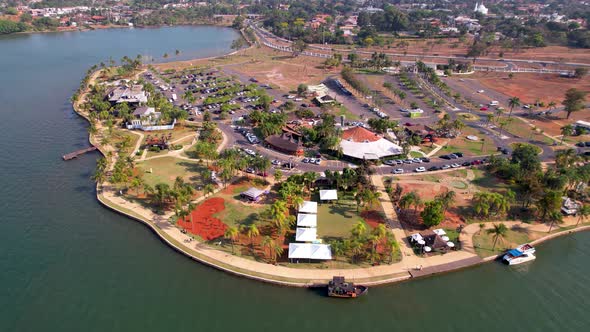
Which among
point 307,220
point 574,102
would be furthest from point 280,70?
point 307,220

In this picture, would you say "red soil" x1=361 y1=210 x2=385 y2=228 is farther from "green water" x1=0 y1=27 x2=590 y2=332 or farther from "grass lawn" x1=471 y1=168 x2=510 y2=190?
"grass lawn" x1=471 y1=168 x2=510 y2=190

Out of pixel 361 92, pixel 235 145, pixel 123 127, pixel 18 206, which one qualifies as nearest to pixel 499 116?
pixel 361 92

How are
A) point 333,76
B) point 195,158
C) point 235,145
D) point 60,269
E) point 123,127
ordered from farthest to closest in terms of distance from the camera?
point 333,76
point 123,127
point 235,145
point 195,158
point 60,269

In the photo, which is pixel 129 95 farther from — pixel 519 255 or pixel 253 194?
pixel 519 255

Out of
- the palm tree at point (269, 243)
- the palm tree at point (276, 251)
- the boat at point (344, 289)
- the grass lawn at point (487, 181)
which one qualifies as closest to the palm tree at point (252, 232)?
the palm tree at point (269, 243)

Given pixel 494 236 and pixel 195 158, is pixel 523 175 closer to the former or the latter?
pixel 494 236

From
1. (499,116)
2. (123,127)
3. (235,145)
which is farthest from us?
(499,116)

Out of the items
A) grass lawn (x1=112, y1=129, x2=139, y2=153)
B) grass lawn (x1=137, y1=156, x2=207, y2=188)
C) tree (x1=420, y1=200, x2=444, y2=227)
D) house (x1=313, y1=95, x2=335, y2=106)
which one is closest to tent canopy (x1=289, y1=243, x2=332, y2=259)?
tree (x1=420, y1=200, x2=444, y2=227)
